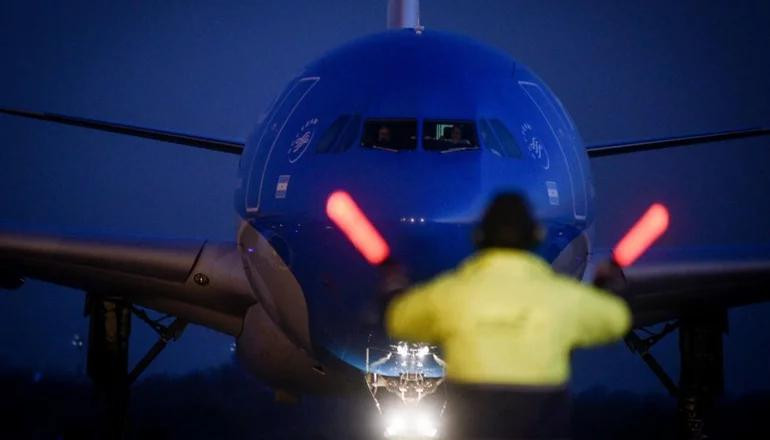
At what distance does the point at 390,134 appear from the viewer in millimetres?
9727

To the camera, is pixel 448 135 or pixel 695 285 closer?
pixel 448 135

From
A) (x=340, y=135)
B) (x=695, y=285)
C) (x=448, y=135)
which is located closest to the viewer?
(x=448, y=135)

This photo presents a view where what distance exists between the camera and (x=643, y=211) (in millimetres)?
8219

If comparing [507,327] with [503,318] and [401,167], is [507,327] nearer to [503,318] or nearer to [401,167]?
[503,318]

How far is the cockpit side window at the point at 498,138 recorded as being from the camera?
9.66 metres

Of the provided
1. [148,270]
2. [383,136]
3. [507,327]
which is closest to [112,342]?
[148,270]

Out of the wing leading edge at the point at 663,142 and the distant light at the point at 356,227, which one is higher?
the wing leading edge at the point at 663,142

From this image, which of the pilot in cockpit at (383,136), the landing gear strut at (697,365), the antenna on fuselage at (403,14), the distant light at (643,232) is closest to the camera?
the distant light at (643,232)

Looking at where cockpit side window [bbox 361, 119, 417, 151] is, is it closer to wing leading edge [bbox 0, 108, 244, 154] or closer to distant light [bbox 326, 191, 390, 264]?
distant light [bbox 326, 191, 390, 264]

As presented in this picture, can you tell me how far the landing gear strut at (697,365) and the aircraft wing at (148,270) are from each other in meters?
5.29

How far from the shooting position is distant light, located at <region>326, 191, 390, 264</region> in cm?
887

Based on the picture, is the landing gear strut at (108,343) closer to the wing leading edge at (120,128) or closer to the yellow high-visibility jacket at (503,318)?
the wing leading edge at (120,128)

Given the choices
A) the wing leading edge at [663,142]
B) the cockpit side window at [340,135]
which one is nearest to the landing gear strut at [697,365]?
the wing leading edge at [663,142]

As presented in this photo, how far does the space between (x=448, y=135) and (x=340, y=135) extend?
833mm
